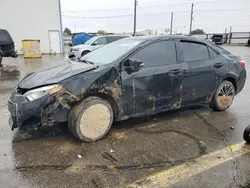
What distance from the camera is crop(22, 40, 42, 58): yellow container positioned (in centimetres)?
1772

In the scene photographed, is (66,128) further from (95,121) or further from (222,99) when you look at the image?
(222,99)

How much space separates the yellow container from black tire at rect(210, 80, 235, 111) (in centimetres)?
1645

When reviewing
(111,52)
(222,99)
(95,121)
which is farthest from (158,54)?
(222,99)

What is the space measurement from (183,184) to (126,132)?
148 centimetres

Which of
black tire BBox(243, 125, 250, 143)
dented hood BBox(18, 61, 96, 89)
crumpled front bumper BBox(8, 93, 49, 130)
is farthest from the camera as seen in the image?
black tire BBox(243, 125, 250, 143)

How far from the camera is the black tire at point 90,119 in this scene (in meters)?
3.14

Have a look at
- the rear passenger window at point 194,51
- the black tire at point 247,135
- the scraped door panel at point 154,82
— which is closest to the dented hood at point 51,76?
the scraped door panel at point 154,82

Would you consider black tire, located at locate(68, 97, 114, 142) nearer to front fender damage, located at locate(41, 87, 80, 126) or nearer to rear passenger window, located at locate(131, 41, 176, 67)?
front fender damage, located at locate(41, 87, 80, 126)

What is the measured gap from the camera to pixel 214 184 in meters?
2.45

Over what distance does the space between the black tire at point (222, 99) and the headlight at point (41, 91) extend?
3254mm

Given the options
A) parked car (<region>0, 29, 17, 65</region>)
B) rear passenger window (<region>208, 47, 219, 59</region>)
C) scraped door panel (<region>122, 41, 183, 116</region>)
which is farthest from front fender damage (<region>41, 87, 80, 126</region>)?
parked car (<region>0, 29, 17, 65</region>)

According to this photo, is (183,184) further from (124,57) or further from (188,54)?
(188,54)

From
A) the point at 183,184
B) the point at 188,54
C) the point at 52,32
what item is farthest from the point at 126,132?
the point at 52,32

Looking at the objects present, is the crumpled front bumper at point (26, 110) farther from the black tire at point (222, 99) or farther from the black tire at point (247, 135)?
the black tire at point (222, 99)
